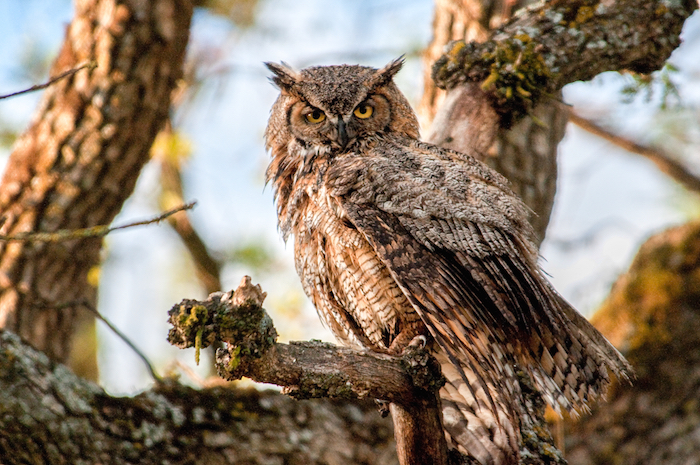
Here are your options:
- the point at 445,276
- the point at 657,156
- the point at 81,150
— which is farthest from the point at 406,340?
the point at 657,156

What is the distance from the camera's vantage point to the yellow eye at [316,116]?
2779 mm

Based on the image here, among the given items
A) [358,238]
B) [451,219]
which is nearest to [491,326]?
[451,219]

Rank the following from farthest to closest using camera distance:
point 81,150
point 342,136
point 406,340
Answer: point 81,150 → point 342,136 → point 406,340

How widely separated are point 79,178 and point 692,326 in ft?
12.7

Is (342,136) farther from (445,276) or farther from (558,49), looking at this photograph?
(558,49)

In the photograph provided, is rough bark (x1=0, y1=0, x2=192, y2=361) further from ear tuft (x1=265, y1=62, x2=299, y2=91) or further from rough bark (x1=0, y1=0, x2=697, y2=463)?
ear tuft (x1=265, y1=62, x2=299, y2=91)

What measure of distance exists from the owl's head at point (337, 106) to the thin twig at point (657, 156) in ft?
8.78

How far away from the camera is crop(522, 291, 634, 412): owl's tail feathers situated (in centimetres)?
215

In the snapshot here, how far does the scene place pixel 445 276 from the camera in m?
2.07

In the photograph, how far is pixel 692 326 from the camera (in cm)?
376

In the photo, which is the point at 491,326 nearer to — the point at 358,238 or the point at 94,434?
the point at 358,238

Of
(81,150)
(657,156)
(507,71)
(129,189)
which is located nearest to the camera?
(507,71)

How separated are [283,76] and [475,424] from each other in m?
1.88

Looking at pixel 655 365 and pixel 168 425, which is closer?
pixel 168 425
